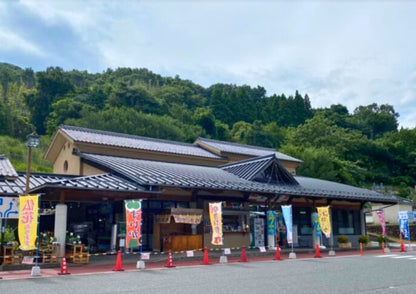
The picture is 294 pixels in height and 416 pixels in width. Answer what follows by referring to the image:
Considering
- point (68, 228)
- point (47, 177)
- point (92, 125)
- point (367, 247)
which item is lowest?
point (367, 247)

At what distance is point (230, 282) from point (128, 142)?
17.7 m

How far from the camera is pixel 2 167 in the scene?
17.7 meters

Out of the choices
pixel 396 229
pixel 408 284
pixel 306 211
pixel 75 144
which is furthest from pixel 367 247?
pixel 75 144

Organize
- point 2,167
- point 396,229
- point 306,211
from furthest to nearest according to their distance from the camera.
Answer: point 396,229, point 306,211, point 2,167

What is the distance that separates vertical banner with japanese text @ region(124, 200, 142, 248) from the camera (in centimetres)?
1364

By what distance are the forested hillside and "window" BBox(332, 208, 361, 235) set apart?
1600 cm

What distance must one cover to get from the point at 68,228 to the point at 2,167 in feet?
13.0

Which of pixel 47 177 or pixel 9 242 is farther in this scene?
pixel 47 177

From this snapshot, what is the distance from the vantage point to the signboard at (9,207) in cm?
1298

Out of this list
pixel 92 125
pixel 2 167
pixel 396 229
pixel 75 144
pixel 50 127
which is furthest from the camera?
pixel 50 127

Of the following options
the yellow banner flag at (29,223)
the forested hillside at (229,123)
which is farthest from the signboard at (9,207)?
the forested hillside at (229,123)

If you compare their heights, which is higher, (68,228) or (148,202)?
(148,202)

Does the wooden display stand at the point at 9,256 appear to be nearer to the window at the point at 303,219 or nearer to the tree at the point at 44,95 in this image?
the window at the point at 303,219

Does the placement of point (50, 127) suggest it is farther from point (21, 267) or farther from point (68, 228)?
point (21, 267)
